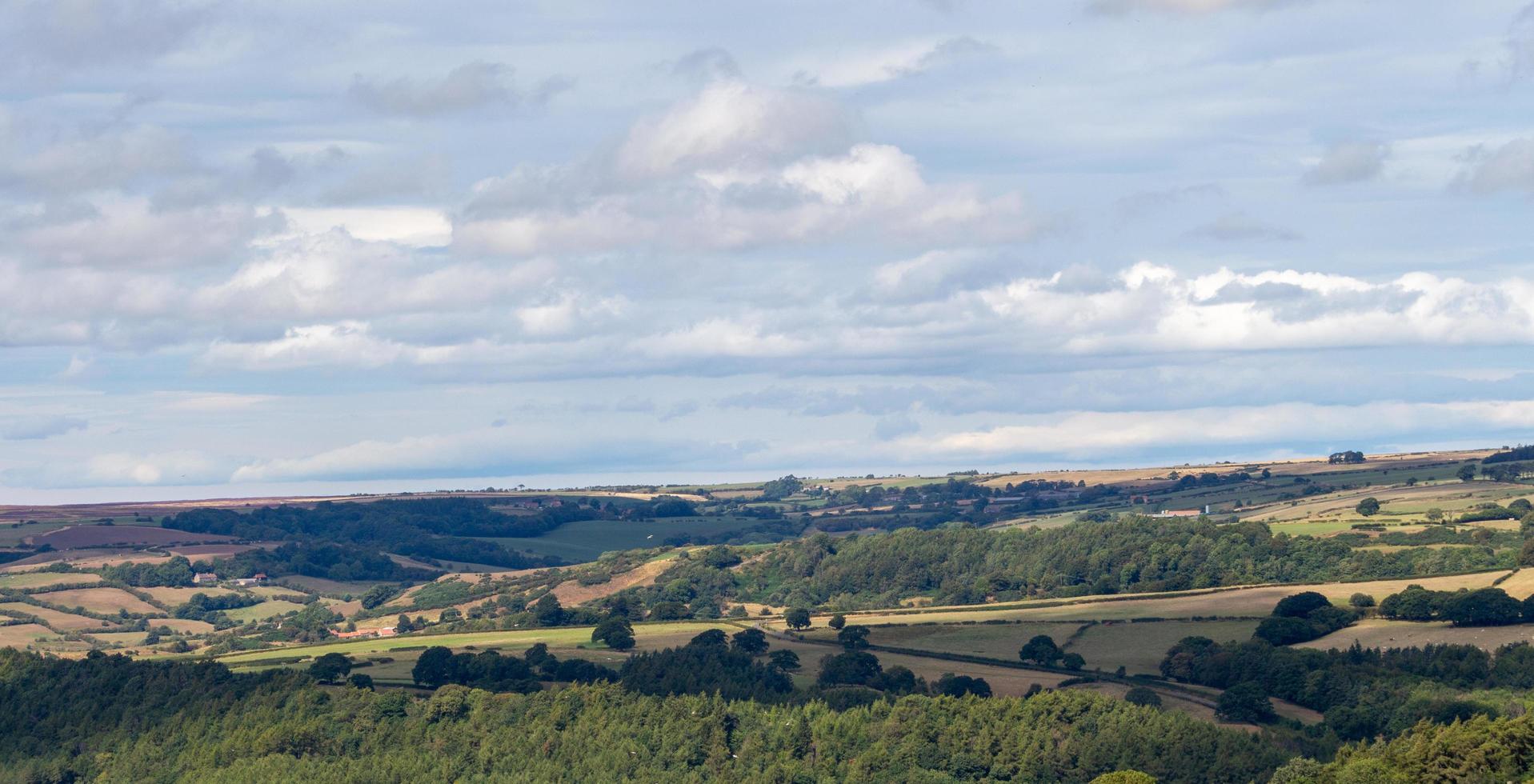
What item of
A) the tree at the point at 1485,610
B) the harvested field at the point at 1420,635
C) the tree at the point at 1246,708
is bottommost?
the tree at the point at 1246,708

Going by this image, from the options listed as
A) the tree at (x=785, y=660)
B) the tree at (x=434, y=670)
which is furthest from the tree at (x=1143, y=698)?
the tree at (x=434, y=670)

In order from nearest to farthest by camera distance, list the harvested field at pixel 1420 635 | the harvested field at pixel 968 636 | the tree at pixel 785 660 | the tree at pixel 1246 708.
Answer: the tree at pixel 1246 708
the harvested field at pixel 1420 635
the tree at pixel 785 660
the harvested field at pixel 968 636

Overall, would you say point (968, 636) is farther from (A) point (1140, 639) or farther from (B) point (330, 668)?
(B) point (330, 668)

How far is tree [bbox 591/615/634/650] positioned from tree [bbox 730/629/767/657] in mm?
11153

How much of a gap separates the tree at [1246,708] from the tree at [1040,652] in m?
28.7

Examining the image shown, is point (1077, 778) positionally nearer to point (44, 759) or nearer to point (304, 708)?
point (304, 708)

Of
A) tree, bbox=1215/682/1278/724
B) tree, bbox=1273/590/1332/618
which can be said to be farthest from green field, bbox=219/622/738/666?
tree, bbox=1215/682/1278/724

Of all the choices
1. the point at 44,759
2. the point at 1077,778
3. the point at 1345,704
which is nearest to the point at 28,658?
the point at 44,759

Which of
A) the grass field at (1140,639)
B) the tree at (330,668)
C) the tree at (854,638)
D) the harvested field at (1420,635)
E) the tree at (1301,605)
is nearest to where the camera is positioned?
the harvested field at (1420,635)

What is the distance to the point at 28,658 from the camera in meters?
174

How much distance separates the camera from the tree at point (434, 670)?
158375mm

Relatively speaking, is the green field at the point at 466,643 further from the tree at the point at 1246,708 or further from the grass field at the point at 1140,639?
the tree at the point at 1246,708

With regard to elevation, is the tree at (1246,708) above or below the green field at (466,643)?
below

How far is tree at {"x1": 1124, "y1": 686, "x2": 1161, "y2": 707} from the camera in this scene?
430 feet
